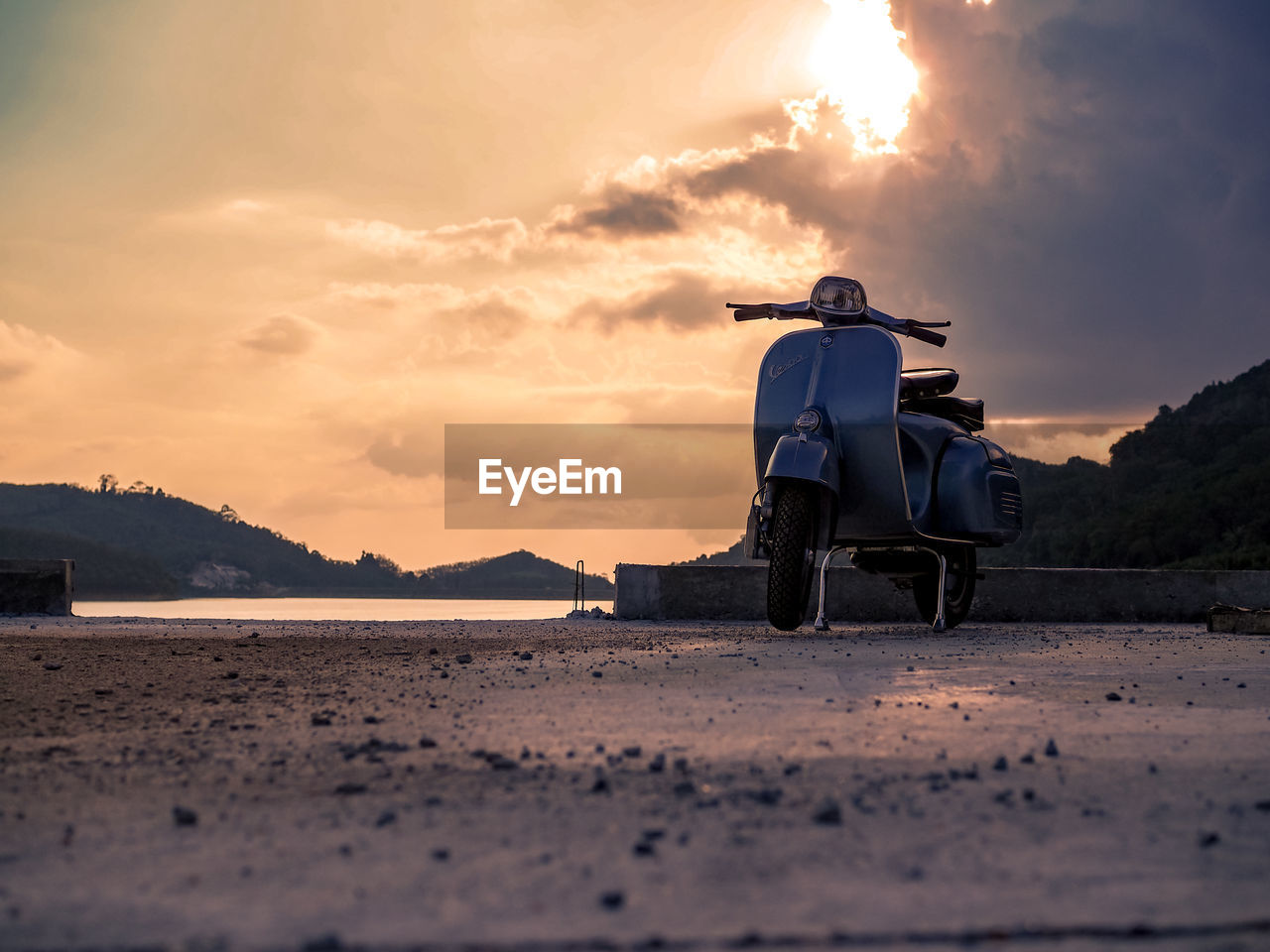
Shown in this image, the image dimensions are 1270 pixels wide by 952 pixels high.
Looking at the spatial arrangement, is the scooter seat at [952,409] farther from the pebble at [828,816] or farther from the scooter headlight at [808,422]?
the pebble at [828,816]

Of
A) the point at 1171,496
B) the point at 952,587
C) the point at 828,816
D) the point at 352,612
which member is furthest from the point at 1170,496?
the point at 828,816

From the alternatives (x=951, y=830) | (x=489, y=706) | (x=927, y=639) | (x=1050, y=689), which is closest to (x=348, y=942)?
(x=951, y=830)

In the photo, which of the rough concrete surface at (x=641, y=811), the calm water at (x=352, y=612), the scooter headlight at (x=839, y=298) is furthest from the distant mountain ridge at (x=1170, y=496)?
the rough concrete surface at (x=641, y=811)

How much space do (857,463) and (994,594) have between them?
450 centimetres

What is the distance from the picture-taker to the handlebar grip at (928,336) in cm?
1001

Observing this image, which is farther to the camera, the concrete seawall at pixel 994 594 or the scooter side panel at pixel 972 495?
the concrete seawall at pixel 994 594

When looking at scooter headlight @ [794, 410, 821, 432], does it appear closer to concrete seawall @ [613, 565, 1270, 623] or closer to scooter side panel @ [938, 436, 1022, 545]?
scooter side panel @ [938, 436, 1022, 545]

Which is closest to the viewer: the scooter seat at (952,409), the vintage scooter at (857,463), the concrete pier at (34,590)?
the vintage scooter at (857,463)

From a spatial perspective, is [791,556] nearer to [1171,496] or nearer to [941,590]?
[941,590]

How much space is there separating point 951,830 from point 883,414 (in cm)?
646

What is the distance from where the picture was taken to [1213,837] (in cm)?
277

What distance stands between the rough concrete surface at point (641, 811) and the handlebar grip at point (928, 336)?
4358 millimetres

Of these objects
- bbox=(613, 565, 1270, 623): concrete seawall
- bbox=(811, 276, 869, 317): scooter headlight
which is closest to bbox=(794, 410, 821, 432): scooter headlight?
bbox=(811, 276, 869, 317): scooter headlight

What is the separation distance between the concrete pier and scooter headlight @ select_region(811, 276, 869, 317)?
9.12m
